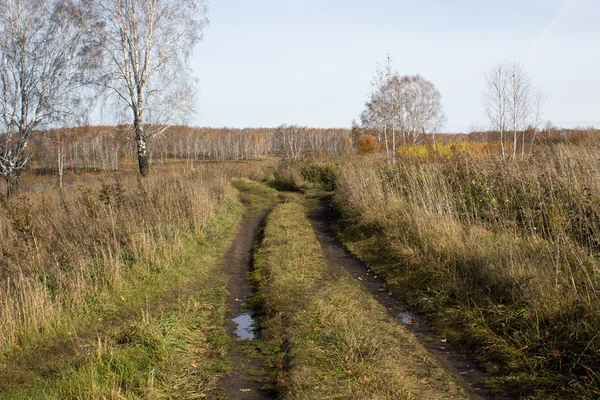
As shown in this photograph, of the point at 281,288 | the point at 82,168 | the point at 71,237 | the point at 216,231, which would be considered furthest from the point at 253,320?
the point at 82,168

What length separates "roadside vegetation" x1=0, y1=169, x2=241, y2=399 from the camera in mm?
4473

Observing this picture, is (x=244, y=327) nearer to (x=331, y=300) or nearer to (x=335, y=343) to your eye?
(x=331, y=300)

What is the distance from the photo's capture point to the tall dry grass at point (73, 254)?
577 cm

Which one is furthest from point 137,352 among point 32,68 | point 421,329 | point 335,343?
point 32,68

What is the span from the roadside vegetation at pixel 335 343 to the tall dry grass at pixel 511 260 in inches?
30.2

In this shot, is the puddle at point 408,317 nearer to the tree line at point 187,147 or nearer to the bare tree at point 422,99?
the bare tree at point 422,99

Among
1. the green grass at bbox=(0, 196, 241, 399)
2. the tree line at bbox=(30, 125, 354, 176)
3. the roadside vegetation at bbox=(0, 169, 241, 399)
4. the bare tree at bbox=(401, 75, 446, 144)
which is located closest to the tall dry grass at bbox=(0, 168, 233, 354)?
the roadside vegetation at bbox=(0, 169, 241, 399)

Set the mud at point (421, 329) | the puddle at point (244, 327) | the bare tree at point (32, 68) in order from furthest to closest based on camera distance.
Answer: the bare tree at point (32, 68) < the puddle at point (244, 327) < the mud at point (421, 329)

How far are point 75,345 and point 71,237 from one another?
4193 mm

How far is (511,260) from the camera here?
5.93 metres

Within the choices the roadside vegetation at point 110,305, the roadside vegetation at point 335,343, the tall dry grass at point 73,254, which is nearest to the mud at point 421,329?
the roadside vegetation at point 335,343

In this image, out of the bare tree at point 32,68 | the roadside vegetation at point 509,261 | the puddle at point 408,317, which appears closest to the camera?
the roadside vegetation at point 509,261

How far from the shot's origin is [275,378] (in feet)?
15.2

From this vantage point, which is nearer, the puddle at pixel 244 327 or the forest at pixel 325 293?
the forest at pixel 325 293
